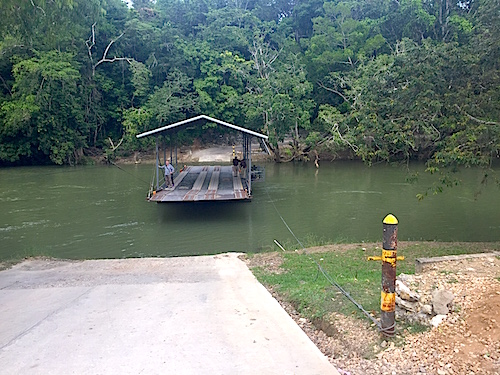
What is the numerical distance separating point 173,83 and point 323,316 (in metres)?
32.1

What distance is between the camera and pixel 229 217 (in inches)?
571

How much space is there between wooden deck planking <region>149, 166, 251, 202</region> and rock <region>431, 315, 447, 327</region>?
9.90 meters

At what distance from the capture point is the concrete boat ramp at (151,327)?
3592 millimetres

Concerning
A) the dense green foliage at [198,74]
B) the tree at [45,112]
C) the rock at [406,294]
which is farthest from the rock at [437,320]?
the tree at [45,112]

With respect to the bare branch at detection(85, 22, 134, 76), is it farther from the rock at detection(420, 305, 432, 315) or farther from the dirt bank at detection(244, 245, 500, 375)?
the rock at detection(420, 305, 432, 315)

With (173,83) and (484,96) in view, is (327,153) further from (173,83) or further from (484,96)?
(484,96)

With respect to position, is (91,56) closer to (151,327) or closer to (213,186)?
(213,186)

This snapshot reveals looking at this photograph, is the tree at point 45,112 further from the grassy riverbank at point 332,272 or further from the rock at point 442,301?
the rock at point 442,301

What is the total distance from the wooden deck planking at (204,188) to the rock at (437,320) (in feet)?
32.5

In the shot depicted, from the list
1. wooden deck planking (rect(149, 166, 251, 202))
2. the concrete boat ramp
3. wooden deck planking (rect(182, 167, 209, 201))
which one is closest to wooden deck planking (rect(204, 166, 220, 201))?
wooden deck planking (rect(149, 166, 251, 202))

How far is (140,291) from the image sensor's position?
5.79 m

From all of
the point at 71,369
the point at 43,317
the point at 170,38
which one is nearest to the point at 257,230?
the point at 43,317

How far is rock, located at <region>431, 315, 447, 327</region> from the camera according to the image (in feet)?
12.4

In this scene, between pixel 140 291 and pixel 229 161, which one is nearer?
pixel 140 291
